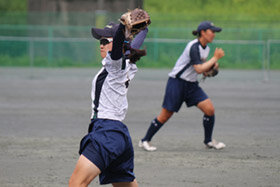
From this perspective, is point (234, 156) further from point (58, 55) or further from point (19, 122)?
point (58, 55)

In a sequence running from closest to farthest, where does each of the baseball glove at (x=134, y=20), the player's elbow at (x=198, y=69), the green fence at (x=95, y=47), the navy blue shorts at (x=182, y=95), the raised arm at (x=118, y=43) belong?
the baseball glove at (x=134, y=20)
the raised arm at (x=118, y=43)
the player's elbow at (x=198, y=69)
the navy blue shorts at (x=182, y=95)
the green fence at (x=95, y=47)

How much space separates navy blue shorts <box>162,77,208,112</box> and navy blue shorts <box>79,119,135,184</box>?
4132 mm

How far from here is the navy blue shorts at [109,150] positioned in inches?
189

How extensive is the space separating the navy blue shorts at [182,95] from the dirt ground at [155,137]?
0.64 m

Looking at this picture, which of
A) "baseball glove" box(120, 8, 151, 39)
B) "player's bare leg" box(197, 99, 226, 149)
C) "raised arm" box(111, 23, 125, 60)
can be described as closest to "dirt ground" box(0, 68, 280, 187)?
"player's bare leg" box(197, 99, 226, 149)

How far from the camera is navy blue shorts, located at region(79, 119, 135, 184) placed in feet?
15.7

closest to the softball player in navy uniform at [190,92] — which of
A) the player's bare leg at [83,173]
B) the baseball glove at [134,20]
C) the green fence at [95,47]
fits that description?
the player's bare leg at [83,173]

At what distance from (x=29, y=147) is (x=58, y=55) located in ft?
60.2

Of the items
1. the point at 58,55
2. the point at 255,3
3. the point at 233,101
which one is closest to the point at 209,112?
the point at 233,101

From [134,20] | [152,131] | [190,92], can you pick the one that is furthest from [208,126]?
[134,20]

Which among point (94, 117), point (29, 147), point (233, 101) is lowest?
point (233, 101)

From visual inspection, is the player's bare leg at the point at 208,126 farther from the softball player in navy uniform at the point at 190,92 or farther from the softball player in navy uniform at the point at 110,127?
the softball player in navy uniform at the point at 110,127

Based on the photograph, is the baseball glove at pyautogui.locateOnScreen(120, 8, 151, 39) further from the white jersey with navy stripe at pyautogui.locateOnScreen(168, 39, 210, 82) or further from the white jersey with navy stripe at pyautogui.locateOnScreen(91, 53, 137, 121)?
the white jersey with navy stripe at pyautogui.locateOnScreen(168, 39, 210, 82)

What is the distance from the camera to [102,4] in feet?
106
